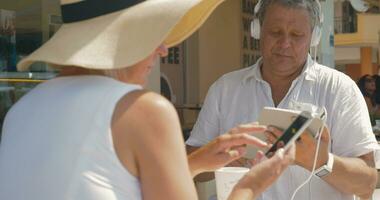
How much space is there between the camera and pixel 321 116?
1.54 meters

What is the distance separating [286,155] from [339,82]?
69 cm

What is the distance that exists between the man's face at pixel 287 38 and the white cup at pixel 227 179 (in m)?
0.51

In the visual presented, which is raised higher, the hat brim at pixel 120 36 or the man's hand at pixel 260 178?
the hat brim at pixel 120 36

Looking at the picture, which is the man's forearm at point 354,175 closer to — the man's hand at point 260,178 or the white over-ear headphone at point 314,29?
the white over-ear headphone at point 314,29

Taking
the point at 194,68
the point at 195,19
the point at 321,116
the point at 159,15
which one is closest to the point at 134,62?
the point at 159,15

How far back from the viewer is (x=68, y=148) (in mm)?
963

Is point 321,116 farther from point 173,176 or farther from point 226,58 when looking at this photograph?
point 226,58

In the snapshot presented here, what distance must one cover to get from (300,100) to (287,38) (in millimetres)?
225

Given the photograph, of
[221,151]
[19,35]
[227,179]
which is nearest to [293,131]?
[221,151]

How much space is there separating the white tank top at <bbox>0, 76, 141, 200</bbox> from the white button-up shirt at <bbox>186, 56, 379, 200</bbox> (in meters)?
1.01

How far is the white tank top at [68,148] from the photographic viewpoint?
95 centimetres

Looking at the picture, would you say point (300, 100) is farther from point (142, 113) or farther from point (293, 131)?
point (142, 113)

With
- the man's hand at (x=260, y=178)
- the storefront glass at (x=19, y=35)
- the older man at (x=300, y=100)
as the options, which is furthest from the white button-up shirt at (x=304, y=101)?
the storefront glass at (x=19, y=35)

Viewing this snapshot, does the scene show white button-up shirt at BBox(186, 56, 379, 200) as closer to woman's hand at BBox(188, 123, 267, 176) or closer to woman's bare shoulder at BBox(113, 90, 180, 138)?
woman's hand at BBox(188, 123, 267, 176)
